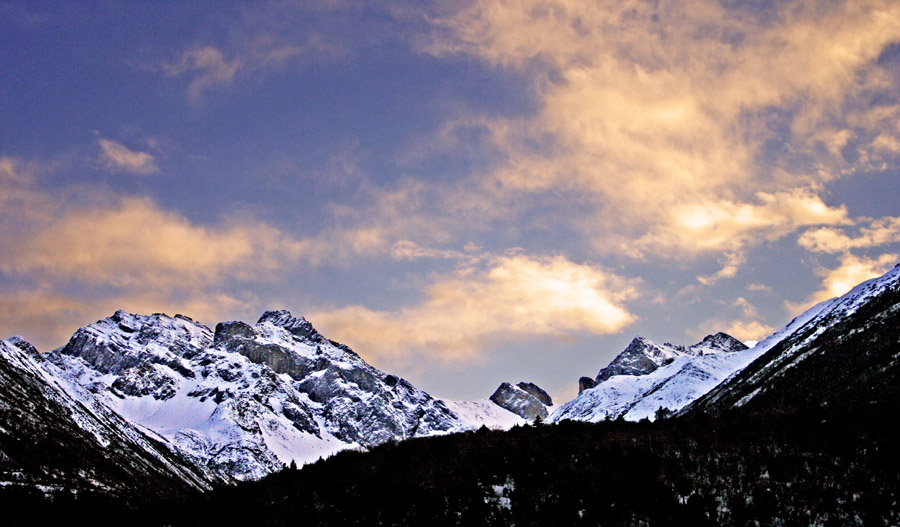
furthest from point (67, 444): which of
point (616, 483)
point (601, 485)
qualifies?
point (616, 483)

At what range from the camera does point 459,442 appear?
94.7 feet

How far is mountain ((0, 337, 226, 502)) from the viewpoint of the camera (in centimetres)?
9562

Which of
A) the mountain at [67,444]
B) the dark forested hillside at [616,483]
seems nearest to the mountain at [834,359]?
the dark forested hillside at [616,483]

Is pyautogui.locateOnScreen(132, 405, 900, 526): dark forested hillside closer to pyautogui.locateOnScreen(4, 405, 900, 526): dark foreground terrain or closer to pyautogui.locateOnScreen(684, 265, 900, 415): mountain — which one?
pyautogui.locateOnScreen(4, 405, 900, 526): dark foreground terrain

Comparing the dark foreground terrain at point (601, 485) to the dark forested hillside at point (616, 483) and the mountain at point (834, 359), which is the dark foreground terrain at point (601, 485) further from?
the mountain at point (834, 359)

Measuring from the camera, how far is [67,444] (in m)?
124

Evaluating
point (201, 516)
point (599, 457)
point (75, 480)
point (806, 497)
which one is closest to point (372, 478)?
point (201, 516)

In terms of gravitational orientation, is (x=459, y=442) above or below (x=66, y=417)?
below

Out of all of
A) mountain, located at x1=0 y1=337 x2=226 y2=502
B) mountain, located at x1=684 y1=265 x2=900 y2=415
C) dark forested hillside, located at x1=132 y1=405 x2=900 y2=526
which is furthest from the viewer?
mountain, located at x1=0 y1=337 x2=226 y2=502

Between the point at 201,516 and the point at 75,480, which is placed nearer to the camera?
the point at 201,516

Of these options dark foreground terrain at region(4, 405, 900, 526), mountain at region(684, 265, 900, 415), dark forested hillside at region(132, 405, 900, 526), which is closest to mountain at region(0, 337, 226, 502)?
dark foreground terrain at region(4, 405, 900, 526)

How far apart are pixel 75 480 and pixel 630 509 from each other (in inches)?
3958

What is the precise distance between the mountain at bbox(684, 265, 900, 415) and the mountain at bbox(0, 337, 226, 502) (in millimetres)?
80936

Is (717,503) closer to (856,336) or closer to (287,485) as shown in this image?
(287,485)
